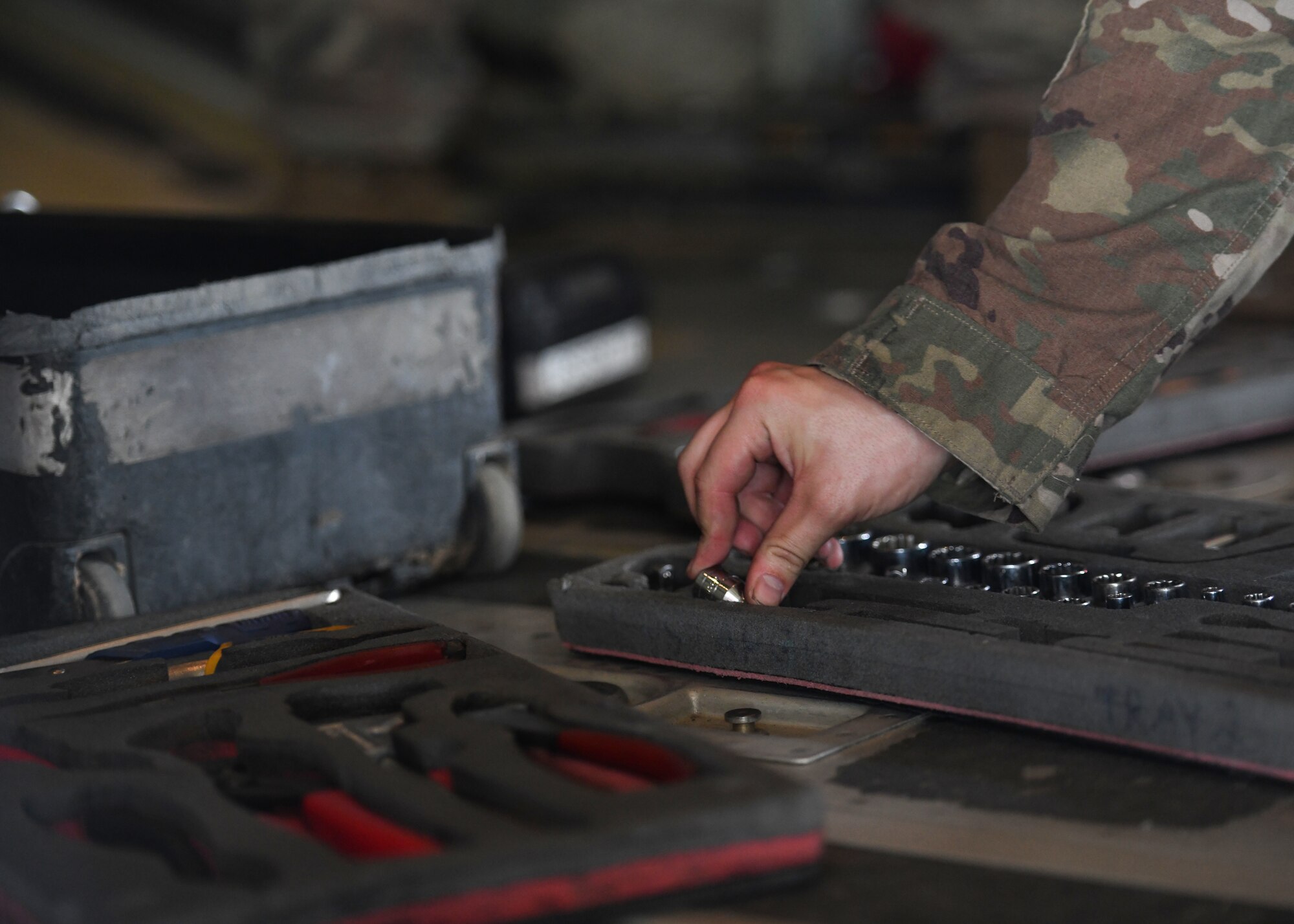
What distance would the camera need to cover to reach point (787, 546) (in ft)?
2.99

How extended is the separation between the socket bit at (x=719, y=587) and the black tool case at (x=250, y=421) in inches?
10.8

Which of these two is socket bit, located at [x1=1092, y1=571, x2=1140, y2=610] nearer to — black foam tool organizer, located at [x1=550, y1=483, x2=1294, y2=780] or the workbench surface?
black foam tool organizer, located at [x1=550, y1=483, x2=1294, y2=780]

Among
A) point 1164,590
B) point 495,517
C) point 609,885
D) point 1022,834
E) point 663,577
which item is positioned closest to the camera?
point 609,885

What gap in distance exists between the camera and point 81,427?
930 mm

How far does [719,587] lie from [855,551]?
0.15 meters

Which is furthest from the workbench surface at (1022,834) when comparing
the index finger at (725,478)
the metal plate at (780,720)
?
the index finger at (725,478)

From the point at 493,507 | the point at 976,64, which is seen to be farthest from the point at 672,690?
the point at 976,64

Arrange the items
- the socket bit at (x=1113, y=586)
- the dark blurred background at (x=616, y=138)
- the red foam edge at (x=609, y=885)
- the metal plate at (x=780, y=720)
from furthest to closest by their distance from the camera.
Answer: the dark blurred background at (x=616, y=138) < the socket bit at (x=1113, y=586) < the metal plate at (x=780, y=720) < the red foam edge at (x=609, y=885)

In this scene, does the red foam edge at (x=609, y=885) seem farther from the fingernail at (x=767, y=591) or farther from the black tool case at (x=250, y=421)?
the black tool case at (x=250, y=421)

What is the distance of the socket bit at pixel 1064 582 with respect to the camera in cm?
94

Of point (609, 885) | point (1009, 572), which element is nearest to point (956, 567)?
point (1009, 572)

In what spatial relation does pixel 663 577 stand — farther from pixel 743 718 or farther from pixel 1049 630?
pixel 1049 630

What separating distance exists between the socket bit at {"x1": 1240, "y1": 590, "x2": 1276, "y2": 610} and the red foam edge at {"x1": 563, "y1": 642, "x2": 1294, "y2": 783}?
174 mm

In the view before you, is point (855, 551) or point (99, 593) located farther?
point (855, 551)
